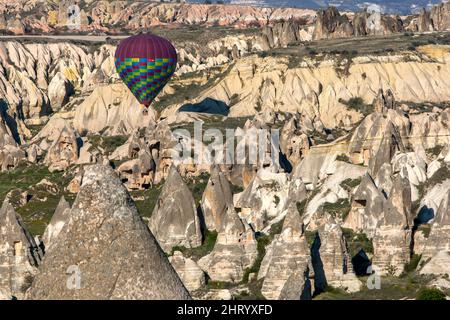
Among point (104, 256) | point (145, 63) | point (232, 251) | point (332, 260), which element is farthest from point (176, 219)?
point (104, 256)

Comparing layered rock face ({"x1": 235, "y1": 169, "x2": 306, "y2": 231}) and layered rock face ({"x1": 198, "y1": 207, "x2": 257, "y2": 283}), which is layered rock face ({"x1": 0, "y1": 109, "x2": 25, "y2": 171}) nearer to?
layered rock face ({"x1": 235, "y1": 169, "x2": 306, "y2": 231})

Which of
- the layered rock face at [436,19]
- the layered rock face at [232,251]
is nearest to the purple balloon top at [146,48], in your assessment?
the layered rock face at [232,251]

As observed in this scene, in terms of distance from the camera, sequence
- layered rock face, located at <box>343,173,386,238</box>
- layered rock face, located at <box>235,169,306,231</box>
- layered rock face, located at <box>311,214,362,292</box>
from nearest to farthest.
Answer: layered rock face, located at <box>311,214,362,292</box>
layered rock face, located at <box>343,173,386,238</box>
layered rock face, located at <box>235,169,306,231</box>

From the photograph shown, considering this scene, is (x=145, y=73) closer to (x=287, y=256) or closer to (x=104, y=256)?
(x=287, y=256)

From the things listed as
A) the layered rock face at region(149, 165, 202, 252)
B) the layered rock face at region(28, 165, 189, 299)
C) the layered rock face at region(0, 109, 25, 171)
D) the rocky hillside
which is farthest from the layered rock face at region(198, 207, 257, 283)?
the layered rock face at region(0, 109, 25, 171)

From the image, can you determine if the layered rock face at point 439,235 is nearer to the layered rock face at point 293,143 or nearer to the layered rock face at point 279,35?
the layered rock face at point 293,143
